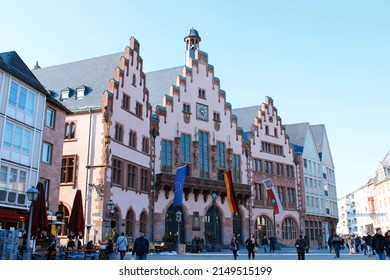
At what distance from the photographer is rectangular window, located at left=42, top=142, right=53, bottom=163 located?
113 ft

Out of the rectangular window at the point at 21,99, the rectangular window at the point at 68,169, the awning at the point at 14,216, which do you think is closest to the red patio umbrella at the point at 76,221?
the awning at the point at 14,216

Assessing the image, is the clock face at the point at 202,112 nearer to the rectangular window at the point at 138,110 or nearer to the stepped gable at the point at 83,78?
the rectangular window at the point at 138,110

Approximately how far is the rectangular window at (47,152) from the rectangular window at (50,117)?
156cm

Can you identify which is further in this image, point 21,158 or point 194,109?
A: point 194,109

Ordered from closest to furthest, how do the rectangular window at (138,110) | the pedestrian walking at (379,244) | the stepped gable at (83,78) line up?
1. the pedestrian walking at (379,244)
2. the stepped gable at (83,78)
3. the rectangular window at (138,110)

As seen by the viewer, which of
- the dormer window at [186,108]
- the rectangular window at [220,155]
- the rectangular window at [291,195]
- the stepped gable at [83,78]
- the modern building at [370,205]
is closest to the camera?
the stepped gable at [83,78]

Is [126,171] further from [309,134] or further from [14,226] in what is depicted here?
[309,134]

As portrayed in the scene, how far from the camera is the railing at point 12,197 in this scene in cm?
2980

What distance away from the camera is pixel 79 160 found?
131ft

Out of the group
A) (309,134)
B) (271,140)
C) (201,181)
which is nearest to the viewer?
(201,181)

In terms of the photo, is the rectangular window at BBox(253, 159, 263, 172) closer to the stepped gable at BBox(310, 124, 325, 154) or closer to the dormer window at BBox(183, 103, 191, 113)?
the dormer window at BBox(183, 103, 191, 113)

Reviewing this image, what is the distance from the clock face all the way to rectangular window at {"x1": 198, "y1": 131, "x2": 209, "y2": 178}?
5.73ft
